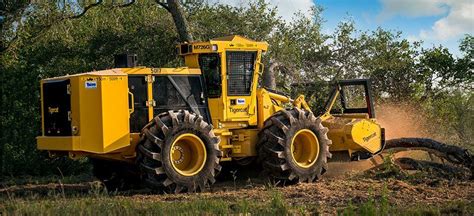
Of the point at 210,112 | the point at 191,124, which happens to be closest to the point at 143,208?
the point at 191,124

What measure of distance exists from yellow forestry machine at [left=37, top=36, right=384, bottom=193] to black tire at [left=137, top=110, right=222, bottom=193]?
0.06 ft

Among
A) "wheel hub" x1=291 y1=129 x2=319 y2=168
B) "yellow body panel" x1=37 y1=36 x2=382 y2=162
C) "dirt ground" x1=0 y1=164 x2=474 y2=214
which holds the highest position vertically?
"yellow body panel" x1=37 y1=36 x2=382 y2=162

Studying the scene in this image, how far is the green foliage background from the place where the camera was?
17.5 metres

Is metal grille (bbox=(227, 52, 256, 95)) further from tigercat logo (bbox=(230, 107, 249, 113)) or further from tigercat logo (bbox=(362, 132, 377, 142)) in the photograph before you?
tigercat logo (bbox=(362, 132, 377, 142))

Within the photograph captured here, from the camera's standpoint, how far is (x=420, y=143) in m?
14.5

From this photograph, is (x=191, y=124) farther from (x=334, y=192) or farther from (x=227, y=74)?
(x=334, y=192)

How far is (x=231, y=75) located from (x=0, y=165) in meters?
7.68

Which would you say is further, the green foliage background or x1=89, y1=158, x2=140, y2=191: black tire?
the green foliage background

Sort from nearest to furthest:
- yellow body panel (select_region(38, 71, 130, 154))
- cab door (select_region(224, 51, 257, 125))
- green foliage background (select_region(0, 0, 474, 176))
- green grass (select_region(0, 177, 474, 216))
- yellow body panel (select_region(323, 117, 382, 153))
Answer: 1. green grass (select_region(0, 177, 474, 216))
2. yellow body panel (select_region(38, 71, 130, 154))
3. cab door (select_region(224, 51, 257, 125))
4. yellow body panel (select_region(323, 117, 382, 153))
5. green foliage background (select_region(0, 0, 474, 176))

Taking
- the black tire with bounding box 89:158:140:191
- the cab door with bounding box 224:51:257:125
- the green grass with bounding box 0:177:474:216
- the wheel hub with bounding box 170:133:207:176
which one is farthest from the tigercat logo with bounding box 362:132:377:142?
the black tire with bounding box 89:158:140:191

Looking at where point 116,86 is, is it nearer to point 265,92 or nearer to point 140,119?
point 140,119

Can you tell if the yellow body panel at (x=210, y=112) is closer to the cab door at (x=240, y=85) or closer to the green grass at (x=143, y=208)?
the cab door at (x=240, y=85)

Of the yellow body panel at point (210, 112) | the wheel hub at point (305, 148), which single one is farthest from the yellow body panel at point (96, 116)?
the wheel hub at point (305, 148)

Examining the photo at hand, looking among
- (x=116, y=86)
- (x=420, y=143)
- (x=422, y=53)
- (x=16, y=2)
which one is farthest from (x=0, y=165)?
(x=422, y=53)
